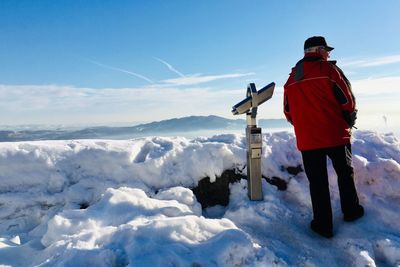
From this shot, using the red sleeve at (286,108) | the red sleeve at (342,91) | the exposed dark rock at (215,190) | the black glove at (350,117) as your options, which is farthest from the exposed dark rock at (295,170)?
the red sleeve at (342,91)

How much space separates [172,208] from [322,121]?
2.26m

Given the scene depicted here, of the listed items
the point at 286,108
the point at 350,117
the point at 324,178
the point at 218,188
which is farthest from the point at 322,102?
the point at 218,188

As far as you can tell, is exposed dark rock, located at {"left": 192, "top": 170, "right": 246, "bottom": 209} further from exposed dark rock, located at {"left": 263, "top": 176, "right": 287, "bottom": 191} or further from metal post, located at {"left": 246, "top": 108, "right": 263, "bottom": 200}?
metal post, located at {"left": 246, "top": 108, "right": 263, "bottom": 200}

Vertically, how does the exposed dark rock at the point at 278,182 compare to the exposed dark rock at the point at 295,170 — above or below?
below

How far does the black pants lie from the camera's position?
14.9 feet

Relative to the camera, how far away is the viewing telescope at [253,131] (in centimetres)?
511

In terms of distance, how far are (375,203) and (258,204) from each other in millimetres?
1631

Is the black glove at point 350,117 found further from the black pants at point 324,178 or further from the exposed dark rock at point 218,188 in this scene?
the exposed dark rock at point 218,188

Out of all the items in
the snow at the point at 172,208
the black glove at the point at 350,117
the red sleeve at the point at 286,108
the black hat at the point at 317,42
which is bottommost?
the snow at the point at 172,208

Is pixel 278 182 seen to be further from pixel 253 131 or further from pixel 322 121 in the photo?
pixel 322 121

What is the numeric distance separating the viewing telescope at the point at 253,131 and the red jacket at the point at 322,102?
64 centimetres

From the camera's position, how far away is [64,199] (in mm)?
5469

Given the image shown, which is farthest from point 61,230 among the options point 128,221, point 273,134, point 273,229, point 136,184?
point 273,134

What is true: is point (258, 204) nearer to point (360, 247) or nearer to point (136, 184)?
point (360, 247)
